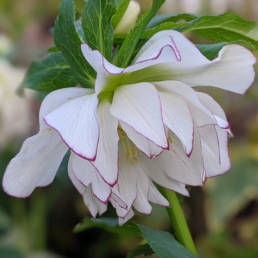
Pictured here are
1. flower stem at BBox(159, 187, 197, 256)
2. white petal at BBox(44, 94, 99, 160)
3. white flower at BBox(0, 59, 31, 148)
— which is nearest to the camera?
white petal at BBox(44, 94, 99, 160)

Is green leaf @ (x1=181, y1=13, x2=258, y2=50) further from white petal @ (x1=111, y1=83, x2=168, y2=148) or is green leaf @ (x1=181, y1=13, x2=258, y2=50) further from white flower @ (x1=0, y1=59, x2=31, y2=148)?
white flower @ (x1=0, y1=59, x2=31, y2=148)

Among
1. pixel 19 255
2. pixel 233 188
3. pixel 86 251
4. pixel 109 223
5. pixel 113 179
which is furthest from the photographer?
pixel 86 251

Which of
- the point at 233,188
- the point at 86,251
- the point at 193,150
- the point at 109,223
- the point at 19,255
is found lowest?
the point at 86,251

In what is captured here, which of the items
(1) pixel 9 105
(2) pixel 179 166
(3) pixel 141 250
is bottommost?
(1) pixel 9 105

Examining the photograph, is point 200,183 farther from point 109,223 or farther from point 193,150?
point 109,223

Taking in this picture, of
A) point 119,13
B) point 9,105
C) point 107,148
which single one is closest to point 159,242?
point 107,148

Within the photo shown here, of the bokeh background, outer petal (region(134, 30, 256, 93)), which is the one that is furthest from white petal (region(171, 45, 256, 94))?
the bokeh background

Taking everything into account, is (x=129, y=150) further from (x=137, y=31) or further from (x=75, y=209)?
(x=75, y=209)

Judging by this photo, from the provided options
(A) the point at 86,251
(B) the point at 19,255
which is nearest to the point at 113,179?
(B) the point at 19,255
